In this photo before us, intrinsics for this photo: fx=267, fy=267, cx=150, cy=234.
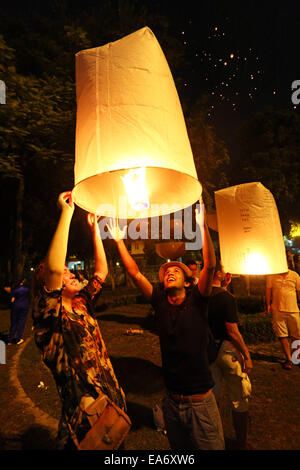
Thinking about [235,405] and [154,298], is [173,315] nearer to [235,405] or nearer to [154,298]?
[154,298]

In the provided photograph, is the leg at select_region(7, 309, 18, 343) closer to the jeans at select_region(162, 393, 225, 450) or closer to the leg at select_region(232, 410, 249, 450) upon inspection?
the leg at select_region(232, 410, 249, 450)

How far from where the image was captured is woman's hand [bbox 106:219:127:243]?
8.55ft

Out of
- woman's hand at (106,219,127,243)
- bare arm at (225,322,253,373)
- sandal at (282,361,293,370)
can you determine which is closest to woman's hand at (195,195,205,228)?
woman's hand at (106,219,127,243)

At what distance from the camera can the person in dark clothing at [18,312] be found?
28.0 feet

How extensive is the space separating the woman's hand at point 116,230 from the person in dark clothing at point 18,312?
24.0 feet

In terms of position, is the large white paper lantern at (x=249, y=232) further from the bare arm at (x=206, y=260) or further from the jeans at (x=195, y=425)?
the jeans at (x=195, y=425)

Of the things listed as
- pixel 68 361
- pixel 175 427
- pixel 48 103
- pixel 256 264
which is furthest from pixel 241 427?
pixel 48 103

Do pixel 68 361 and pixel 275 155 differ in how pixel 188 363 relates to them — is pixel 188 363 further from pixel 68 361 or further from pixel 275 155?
pixel 275 155

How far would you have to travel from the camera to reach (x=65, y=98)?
6.05 metres

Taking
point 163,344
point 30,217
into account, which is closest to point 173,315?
point 163,344

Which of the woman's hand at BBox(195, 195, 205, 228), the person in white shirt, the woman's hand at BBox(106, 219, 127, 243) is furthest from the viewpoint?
the person in white shirt

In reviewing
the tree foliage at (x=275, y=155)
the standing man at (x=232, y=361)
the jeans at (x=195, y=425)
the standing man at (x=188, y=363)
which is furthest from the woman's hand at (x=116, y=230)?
the tree foliage at (x=275, y=155)

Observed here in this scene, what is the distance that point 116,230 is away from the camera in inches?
103
